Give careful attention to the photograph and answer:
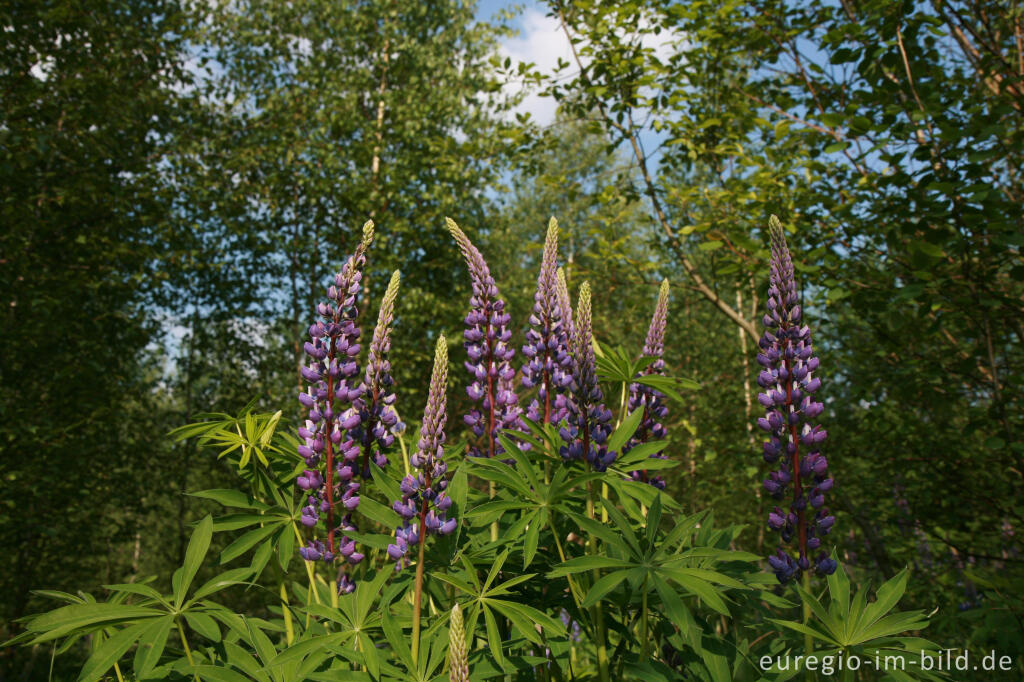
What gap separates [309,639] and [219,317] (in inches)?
510

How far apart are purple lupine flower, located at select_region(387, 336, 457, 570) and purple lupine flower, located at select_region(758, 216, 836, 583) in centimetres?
88

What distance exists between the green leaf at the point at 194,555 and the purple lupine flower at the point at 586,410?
0.95 metres

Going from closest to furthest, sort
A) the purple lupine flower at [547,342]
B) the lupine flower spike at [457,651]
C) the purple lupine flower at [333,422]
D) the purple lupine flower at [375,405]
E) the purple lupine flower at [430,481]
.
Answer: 1. the lupine flower spike at [457,651]
2. the purple lupine flower at [430,481]
3. the purple lupine flower at [333,422]
4. the purple lupine flower at [375,405]
5. the purple lupine flower at [547,342]

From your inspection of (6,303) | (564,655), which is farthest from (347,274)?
(6,303)

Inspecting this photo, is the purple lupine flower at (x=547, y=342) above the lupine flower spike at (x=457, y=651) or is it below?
above

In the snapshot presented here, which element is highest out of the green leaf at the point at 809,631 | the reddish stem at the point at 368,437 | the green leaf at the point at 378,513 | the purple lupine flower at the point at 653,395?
the purple lupine flower at the point at 653,395

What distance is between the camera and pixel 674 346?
1334cm

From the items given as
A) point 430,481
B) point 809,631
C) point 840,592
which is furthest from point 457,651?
point 840,592

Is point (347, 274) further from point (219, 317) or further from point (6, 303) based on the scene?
point (219, 317)

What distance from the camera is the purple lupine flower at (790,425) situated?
5.65 ft

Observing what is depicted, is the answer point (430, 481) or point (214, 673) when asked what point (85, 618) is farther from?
point (430, 481)

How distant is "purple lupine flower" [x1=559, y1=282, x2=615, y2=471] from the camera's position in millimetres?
1726

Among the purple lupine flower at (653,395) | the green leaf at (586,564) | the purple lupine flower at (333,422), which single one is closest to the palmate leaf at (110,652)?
the purple lupine flower at (333,422)

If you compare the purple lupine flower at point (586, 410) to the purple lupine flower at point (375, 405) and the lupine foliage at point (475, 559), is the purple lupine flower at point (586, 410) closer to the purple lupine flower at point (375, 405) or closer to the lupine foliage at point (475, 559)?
the lupine foliage at point (475, 559)
